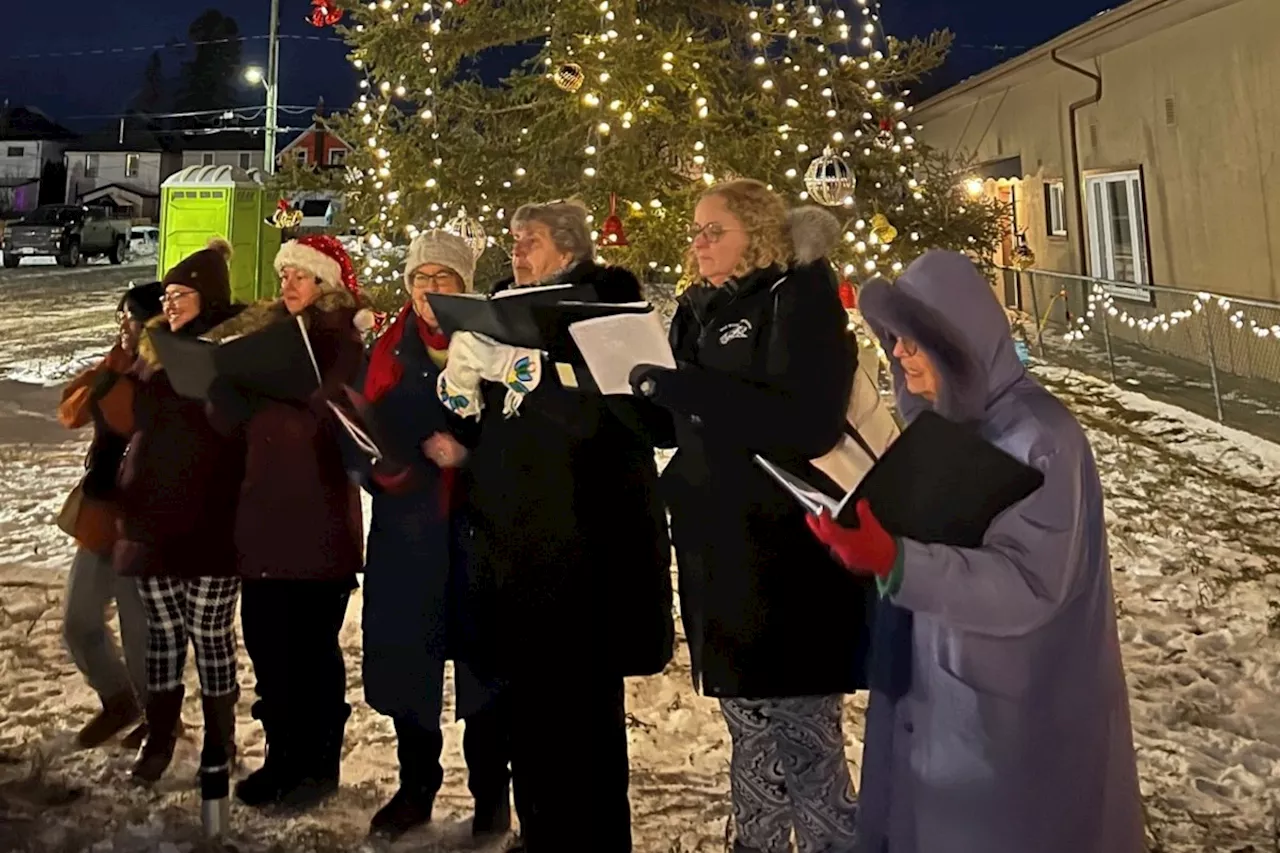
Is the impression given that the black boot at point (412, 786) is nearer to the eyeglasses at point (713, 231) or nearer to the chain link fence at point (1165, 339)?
the eyeglasses at point (713, 231)

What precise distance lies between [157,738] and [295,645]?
2.30 feet

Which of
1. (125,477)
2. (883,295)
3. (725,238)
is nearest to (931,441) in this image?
(883,295)

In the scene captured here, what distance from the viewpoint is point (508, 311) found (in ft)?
7.38

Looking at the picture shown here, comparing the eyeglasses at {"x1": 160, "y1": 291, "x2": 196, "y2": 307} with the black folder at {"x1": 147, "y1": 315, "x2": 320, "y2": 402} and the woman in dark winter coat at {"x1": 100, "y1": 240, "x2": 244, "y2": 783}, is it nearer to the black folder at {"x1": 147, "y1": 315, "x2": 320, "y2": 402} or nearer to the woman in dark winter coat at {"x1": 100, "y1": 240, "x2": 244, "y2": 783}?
the woman in dark winter coat at {"x1": 100, "y1": 240, "x2": 244, "y2": 783}

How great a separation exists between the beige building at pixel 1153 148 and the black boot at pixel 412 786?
26.6ft

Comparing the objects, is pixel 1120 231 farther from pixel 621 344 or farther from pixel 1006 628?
pixel 1006 628

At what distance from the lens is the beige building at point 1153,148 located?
30.7 ft

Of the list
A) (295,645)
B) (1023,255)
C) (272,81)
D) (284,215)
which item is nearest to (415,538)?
(295,645)

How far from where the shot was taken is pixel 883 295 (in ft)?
5.98

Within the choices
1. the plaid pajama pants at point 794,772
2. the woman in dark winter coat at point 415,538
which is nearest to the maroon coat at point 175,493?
the woman in dark winter coat at point 415,538

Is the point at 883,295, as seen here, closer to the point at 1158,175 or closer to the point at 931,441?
the point at 931,441

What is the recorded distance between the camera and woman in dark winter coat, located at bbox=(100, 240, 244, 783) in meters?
2.85

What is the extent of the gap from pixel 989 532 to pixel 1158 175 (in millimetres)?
11273

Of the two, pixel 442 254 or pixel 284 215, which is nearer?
pixel 442 254
